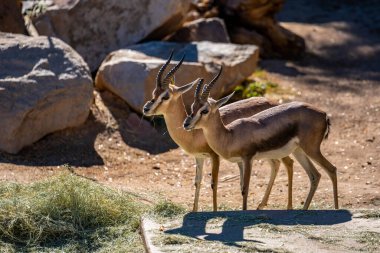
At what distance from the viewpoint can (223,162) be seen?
11.2m

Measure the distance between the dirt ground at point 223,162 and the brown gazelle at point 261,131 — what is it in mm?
986

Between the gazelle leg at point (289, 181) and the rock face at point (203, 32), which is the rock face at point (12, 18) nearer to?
the rock face at point (203, 32)

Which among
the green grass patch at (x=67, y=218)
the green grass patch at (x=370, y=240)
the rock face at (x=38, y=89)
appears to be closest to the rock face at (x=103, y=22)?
the rock face at (x=38, y=89)

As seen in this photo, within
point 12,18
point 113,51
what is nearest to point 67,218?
point 113,51

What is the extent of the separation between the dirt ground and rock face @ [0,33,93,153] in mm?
227

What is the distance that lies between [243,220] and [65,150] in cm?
422

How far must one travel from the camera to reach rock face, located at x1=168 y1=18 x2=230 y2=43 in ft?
46.8

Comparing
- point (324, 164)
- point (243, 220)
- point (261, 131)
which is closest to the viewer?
A: point (243, 220)

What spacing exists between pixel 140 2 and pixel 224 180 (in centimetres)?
412

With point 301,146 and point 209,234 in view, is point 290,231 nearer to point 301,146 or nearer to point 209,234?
point 209,234

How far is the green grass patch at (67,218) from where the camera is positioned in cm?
746

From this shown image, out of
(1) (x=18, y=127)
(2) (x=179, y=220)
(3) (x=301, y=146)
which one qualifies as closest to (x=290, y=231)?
(2) (x=179, y=220)

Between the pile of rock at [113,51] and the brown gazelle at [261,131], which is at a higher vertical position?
the brown gazelle at [261,131]

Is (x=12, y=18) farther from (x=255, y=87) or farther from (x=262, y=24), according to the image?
(x=262, y=24)
